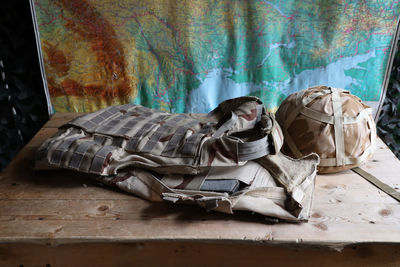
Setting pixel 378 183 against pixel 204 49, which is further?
pixel 204 49

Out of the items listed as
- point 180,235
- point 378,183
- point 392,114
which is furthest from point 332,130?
point 392,114

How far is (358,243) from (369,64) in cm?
111

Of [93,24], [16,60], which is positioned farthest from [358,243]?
[16,60]

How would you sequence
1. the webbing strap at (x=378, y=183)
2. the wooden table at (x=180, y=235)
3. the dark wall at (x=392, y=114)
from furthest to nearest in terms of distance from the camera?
the dark wall at (x=392, y=114) < the webbing strap at (x=378, y=183) < the wooden table at (x=180, y=235)

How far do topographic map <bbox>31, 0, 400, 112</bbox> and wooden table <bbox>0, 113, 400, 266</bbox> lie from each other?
31.9 inches

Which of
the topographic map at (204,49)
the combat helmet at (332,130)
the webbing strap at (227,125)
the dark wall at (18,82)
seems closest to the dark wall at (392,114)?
the topographic map at (204,49)

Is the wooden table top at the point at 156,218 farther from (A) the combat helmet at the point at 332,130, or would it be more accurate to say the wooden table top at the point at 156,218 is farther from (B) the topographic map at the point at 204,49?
(B) the topographic map at the point at 204,49

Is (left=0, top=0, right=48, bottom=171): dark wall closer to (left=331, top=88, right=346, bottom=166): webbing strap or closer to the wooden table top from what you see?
the wooden table top

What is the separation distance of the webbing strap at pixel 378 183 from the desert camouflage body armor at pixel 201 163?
223mm

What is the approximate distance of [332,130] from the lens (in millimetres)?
1115

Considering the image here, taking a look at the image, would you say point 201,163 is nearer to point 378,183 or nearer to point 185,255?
point 185,255

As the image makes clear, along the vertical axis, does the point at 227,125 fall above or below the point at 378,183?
above

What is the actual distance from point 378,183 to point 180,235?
0.73 meters

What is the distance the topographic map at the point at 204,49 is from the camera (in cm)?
154
